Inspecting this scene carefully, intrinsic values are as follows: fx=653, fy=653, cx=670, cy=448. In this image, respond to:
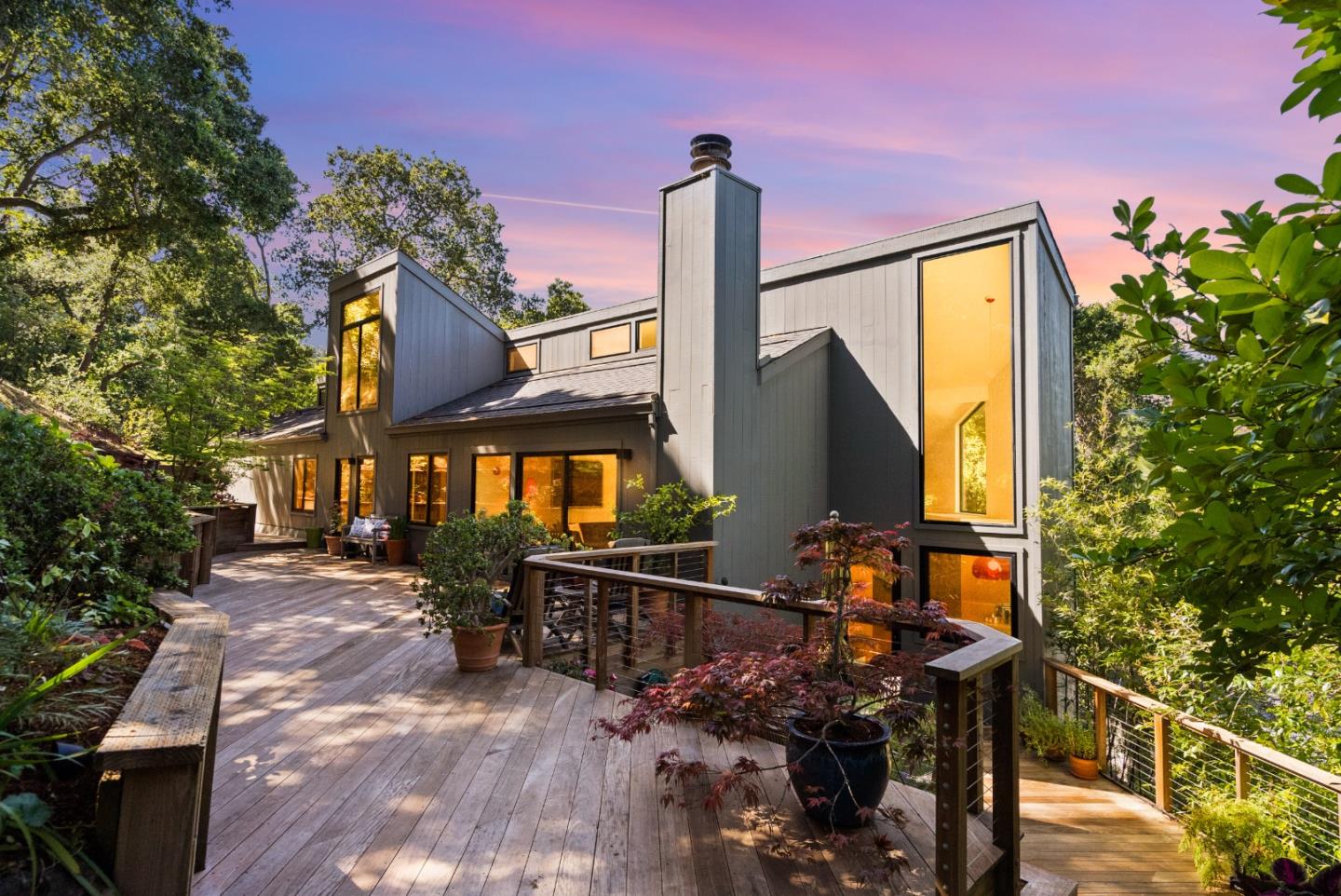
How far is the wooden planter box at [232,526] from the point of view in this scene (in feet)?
37.2

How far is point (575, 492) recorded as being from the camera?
8.95m

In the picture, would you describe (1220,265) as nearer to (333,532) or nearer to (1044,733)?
(1044,733)

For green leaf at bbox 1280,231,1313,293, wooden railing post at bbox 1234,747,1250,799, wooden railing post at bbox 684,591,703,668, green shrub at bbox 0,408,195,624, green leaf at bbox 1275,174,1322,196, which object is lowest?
wooden railing post at bbox 1234,747,1250,799

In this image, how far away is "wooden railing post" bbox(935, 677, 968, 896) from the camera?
86.2 inches

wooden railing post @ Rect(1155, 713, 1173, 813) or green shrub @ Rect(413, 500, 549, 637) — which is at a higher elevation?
green shrub @ Rect(413, 500, 549, 637)

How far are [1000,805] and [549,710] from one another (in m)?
2.51

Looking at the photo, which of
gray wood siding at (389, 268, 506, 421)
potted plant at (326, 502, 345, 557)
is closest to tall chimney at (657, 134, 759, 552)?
gray wood siding at (389, 268, 506, 421)

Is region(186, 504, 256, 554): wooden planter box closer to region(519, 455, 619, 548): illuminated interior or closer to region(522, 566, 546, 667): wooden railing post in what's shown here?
region(519, 455, 619, 548): illuminated interior

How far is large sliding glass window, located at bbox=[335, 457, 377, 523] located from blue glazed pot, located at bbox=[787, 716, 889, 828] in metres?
10.6

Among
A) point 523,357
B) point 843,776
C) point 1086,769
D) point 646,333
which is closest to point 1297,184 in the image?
point 843,776

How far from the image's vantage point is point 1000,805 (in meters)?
2.60

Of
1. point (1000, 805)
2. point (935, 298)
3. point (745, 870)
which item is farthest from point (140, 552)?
point (935, 298)

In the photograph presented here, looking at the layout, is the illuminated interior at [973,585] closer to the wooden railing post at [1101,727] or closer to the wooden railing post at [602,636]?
the wooden railing post at [1101,727]

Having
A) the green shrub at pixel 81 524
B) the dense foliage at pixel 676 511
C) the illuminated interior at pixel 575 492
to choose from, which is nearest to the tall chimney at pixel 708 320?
the dense foliage at pixel 676 511
